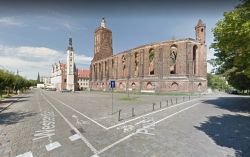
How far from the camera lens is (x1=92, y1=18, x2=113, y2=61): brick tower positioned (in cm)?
8700

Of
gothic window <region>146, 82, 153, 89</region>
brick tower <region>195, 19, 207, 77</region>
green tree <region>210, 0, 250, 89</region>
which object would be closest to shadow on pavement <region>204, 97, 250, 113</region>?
green tree <region>210, 0, 250, 89</region>

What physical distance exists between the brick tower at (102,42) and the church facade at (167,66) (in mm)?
22408

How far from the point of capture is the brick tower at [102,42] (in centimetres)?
8700

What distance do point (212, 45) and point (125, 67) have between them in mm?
48487

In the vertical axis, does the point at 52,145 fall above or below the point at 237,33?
below

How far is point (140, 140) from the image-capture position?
812 centimetres

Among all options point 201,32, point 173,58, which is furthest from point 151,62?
point 201,32

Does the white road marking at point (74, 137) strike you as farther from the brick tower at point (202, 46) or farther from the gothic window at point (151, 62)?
the gothic window at point (151, 62)

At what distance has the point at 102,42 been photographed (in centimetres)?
8719

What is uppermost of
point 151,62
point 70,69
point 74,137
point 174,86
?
point 70,69

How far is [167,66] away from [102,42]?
45.1 meters

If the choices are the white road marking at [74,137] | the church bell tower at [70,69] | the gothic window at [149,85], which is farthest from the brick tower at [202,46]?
the church bell tower at [70,69]

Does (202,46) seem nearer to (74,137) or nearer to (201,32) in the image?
(201,32)

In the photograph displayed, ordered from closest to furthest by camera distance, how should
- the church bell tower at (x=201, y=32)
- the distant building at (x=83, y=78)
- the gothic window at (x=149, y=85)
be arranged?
the church bell tower at (x=201, y=32)
the gothic window at (x=149, y=85)
the distant building at (x=83, y=78)
